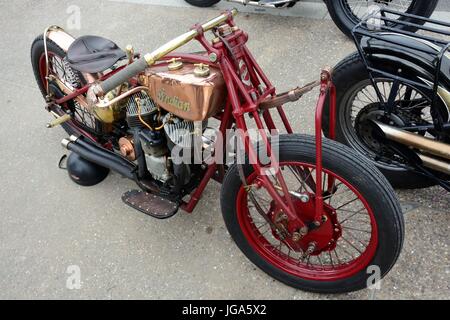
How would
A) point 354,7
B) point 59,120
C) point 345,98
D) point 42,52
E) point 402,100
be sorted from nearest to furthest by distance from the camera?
1. point 402,100
2. point 345,98
3. point 59,120
4. point 42,52
5. point 354,7

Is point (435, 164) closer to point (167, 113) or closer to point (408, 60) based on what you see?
point (408, 60)

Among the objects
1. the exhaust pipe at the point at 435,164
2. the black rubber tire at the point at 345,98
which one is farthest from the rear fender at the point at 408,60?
the exhaust pipe at the point at 435,164

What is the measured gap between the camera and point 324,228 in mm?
1959

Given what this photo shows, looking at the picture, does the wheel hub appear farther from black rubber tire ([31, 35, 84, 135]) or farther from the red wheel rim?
black rubber tire ([31, 35, 84, 135])

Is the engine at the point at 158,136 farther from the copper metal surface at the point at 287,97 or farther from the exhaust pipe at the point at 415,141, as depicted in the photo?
the exhaust pipe at the point at 415,141

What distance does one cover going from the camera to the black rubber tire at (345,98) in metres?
2.35

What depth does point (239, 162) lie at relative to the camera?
1.87 meters

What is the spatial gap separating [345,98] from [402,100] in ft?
1.02

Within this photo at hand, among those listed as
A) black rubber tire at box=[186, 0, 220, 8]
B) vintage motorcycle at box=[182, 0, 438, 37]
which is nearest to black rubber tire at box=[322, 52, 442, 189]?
vintage motorcycle at box=[182, 0, 438, 37]

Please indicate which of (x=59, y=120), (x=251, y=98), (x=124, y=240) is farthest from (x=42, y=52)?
(x=251, y=98)

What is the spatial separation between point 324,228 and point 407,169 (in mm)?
737

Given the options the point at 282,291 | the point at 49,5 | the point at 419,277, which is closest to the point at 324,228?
the point at 282,291

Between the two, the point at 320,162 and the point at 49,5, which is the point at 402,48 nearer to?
the point at 320,162

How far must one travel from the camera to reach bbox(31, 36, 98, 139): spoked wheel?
2.82 m
